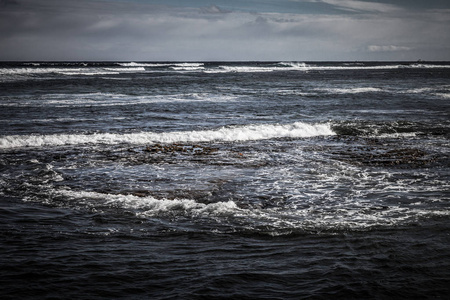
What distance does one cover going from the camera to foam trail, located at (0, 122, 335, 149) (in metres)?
14.5

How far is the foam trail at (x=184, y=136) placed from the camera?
14.5 m

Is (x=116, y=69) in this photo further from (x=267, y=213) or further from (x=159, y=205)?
(x=267, y=213)

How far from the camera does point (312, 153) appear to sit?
1312cm

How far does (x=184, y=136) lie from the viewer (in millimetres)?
16219

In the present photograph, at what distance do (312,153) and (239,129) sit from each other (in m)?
4.89

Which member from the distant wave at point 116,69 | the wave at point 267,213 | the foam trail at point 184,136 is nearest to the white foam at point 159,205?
the wave at point 267,213

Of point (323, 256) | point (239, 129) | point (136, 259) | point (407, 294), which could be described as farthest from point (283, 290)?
point (239, 129)

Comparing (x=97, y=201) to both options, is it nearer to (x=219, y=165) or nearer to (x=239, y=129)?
(x=219, y=165)

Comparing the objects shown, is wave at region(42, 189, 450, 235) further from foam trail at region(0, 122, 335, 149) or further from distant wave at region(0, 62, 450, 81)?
distant wave at region(0, 62, 450, 81)

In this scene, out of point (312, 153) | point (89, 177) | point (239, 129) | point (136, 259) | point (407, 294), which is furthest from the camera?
point (239, 129)

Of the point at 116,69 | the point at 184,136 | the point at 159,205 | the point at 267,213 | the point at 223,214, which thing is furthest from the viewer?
the point at 116,69

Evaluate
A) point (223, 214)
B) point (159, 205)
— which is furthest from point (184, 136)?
point (223, 214)

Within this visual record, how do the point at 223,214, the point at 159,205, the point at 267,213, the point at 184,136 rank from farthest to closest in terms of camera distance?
the point at 184,136, the point at 159,205, the point at 267,213, the point at 223,214

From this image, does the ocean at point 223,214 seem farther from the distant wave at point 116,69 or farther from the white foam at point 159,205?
the distant wave at point 116,69
